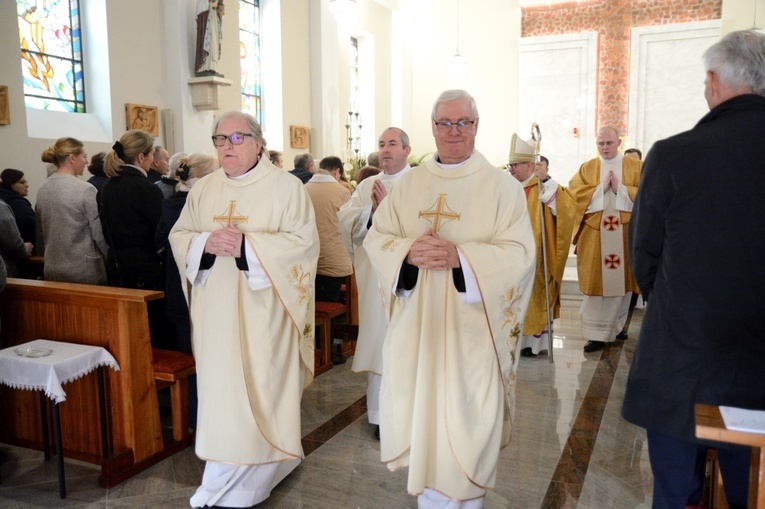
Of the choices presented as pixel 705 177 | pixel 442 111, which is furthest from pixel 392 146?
pixel 705 177

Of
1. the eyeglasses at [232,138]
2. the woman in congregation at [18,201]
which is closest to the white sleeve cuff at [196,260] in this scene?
the eyeglasses at [232,138]

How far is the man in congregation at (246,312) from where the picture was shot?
9.94 ft

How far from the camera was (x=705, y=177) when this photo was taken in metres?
2.02

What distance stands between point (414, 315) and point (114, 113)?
6.39 meters

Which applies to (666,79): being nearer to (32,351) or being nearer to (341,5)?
(341,5)

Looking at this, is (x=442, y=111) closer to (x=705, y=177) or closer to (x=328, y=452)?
(x=705, y=177)

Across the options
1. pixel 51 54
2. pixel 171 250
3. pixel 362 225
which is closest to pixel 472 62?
pixel 51 54

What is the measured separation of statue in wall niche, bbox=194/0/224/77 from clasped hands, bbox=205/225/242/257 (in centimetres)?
626

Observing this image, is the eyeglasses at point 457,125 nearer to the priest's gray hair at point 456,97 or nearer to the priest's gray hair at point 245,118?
the priest's gray hair at point 456,97

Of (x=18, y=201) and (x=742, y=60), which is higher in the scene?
(x=742, y=60)

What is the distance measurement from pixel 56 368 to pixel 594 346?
4.49 meters

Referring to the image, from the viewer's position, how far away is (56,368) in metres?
3.15

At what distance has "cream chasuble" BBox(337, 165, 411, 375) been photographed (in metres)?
3.89

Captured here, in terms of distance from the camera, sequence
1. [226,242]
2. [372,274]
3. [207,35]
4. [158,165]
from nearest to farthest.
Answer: [226,242], [372,274], [158,165], [207,35]
